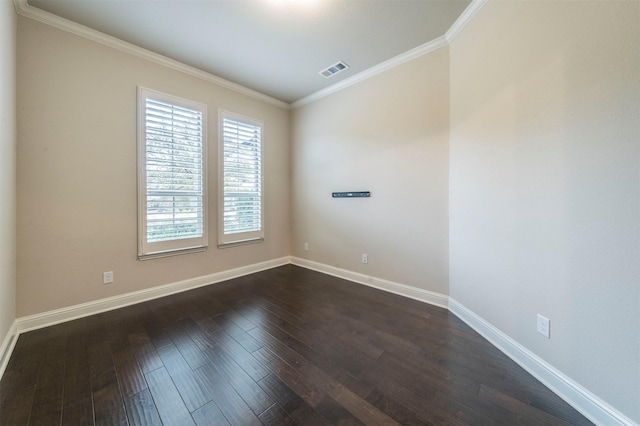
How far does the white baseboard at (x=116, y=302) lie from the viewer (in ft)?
7.05

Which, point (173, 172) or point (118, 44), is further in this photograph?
point (173, 172)

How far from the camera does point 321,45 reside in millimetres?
2639

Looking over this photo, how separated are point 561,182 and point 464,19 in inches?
70.5

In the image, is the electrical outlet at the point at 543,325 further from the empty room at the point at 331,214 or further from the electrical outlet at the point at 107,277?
the electrical outlet at the point at 107,277

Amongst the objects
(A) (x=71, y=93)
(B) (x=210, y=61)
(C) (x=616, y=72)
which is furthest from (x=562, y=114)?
(A) (x=71, y=93)

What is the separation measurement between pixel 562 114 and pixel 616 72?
10.6 inches

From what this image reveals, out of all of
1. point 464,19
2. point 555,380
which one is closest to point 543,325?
point 555,380

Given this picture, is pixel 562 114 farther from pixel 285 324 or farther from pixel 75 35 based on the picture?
pixel 75 35

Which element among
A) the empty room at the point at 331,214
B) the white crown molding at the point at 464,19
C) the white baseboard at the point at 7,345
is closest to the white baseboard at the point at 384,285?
the empty room at the point at 331,214

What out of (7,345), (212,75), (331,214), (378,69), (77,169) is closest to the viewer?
(7,345)

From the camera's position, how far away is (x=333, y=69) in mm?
3145

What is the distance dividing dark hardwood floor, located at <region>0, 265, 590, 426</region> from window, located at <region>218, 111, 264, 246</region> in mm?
1352

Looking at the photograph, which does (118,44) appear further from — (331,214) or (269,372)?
(269,372)

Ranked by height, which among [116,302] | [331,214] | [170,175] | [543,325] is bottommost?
[116,302]
